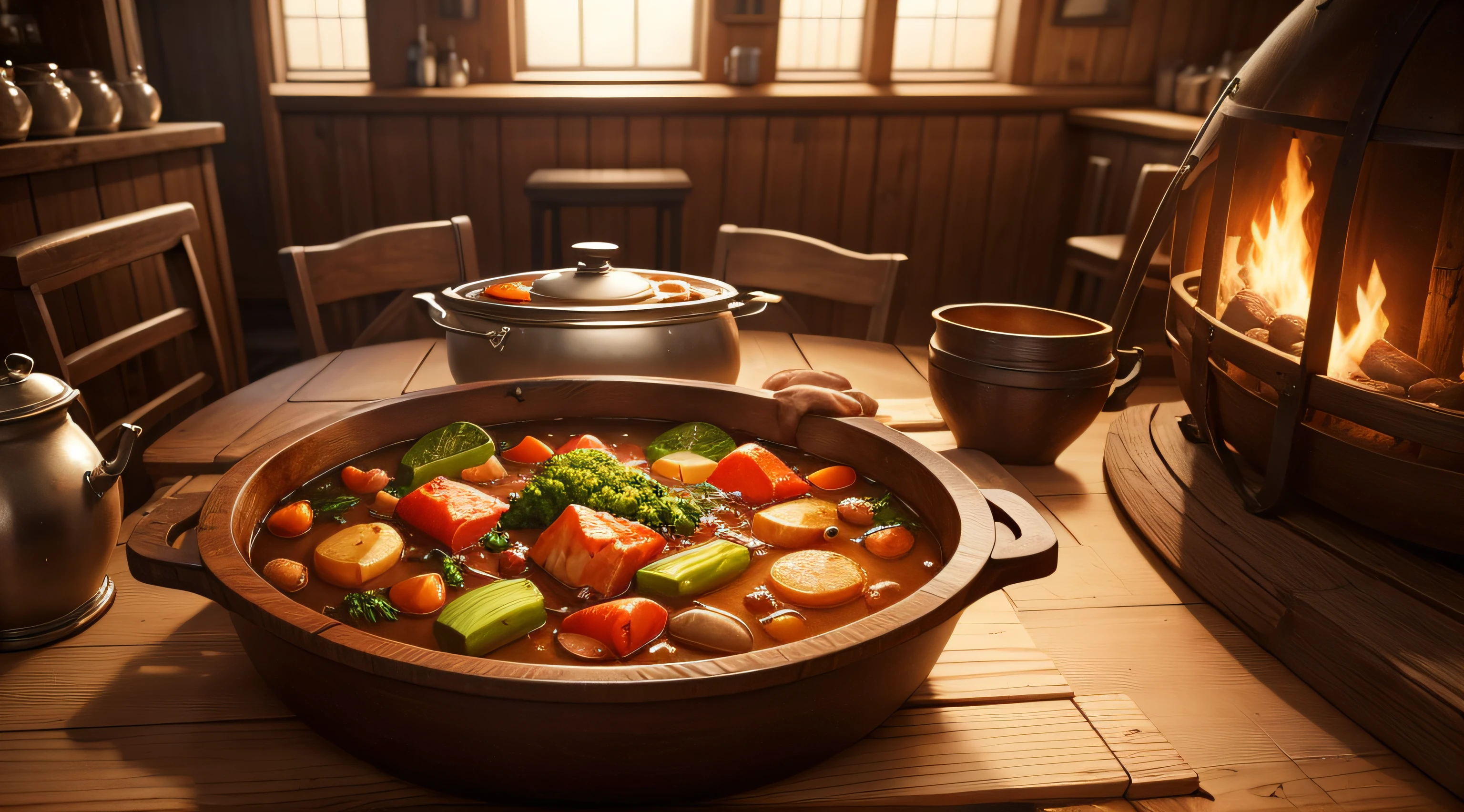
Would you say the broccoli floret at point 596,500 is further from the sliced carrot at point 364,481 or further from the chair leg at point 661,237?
the chair leg at point 661,237

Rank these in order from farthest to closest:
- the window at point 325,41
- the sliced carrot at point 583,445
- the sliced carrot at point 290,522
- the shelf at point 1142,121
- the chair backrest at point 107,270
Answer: the window at point 325,41 → the shelf at point 1142,121 → the chair backrest at point 107,270 → the sliced carrot at point 583,445 → the sliced carrot at point 290,522

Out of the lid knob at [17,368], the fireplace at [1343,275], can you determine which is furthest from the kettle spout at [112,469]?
the fireplace at [1343,275]

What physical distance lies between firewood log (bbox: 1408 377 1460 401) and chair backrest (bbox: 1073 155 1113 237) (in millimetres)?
3736

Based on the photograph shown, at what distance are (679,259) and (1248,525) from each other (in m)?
3.23

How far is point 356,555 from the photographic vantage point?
1004mm

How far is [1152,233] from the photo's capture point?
1.74m

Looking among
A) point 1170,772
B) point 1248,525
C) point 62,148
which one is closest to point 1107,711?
point 1170,772

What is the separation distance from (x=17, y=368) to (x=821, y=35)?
4.71m

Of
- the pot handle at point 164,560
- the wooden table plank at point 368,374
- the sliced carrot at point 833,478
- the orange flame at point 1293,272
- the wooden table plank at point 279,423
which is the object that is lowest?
the wooden table plank at point 368,374

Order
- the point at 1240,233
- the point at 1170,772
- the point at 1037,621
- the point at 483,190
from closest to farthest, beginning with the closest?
the point at 1170,772 < the point at 1037,621 < the point at 1240,233 < the point at 483,190

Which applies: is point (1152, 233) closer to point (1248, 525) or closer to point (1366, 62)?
point (1366, 62)

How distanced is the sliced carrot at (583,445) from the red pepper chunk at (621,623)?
15.2 inches

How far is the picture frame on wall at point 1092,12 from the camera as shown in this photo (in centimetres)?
491

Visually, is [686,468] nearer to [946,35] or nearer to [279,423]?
[279,423]
